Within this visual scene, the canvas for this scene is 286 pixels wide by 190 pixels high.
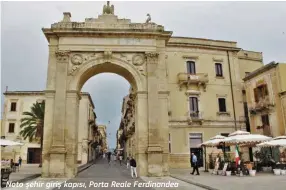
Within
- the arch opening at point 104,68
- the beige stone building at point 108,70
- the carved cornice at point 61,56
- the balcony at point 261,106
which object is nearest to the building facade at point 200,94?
the balcony at point 261,106

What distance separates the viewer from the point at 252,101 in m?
28.7

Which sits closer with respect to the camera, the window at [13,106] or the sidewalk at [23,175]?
the sidewalk at [23,175]

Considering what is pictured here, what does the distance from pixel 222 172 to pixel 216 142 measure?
7.60 ft

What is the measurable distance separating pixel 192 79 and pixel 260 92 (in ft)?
21.8

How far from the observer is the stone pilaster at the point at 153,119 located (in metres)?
18.0

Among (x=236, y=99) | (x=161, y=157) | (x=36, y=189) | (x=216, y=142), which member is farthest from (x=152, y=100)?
(x=236, y=99)

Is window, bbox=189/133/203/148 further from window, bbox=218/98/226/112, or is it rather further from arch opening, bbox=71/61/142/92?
arch opening, bbox=71/61/142/92

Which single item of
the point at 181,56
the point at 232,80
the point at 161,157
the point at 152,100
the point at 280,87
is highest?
the point at 181,56

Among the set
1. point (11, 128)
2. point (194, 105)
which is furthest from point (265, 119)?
point (11, 128)

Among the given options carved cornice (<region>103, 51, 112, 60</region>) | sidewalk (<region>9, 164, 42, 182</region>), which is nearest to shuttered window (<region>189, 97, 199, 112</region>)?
carved cornice (<region>103, 51, 112, 60</region>)

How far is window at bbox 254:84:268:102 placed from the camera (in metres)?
27.2

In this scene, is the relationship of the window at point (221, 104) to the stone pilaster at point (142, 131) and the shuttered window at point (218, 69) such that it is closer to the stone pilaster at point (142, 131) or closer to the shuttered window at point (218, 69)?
the shuttered window at point (218, 69)

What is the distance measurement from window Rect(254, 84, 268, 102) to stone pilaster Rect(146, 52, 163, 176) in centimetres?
1302

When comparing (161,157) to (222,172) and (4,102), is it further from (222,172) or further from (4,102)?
(4,102)
